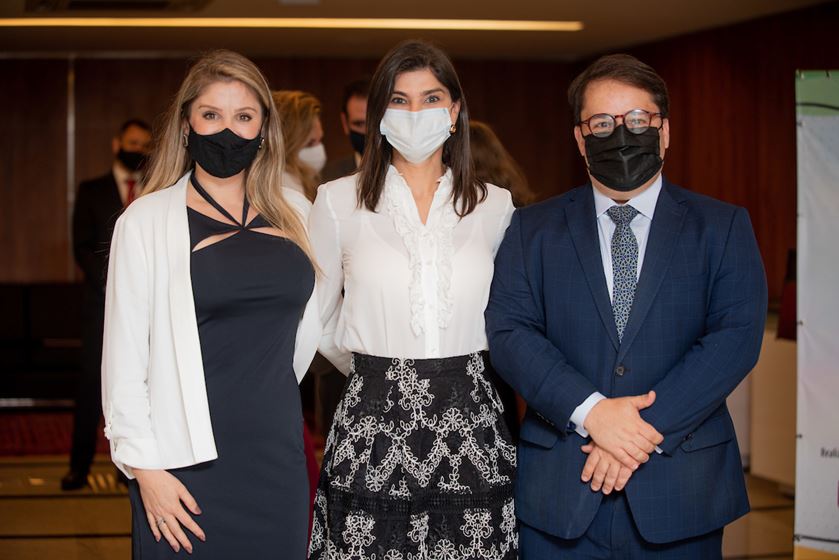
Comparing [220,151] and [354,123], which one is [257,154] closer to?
[220,151]

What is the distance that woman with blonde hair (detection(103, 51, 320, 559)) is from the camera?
238 cm

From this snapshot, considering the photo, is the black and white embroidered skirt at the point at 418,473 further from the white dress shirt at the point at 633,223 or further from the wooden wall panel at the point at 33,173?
the wooden wall panel at the point at 33,173

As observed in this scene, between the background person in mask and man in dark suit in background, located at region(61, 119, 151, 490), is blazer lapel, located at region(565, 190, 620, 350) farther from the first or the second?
man in dark suit in background, located at region(61, 119, 151, 490)

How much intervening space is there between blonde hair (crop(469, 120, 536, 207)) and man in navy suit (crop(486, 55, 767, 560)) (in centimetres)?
121

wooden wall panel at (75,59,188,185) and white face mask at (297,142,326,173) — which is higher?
wooden wall panel at (75,59,188,185)

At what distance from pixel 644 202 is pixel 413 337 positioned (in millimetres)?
662

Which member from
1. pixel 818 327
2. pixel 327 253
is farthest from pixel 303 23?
pixel 327 253

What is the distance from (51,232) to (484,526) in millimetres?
9002

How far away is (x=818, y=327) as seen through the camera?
160 inches

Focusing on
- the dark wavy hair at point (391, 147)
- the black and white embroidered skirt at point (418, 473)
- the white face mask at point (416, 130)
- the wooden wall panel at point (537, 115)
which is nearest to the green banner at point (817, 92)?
the dark wavy hair at point (391, 147)

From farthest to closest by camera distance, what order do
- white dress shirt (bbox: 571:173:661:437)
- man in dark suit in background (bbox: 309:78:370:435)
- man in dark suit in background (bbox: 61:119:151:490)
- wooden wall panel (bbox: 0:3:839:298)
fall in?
wooden wall panel (bbox: 0:3:839:298)
man in dark suit in background (bbox: 61:119:151:490)
man in dark suit in background (bbox: 309:78:370:435)
white dress shirt (bbox: 571:173:661:437)

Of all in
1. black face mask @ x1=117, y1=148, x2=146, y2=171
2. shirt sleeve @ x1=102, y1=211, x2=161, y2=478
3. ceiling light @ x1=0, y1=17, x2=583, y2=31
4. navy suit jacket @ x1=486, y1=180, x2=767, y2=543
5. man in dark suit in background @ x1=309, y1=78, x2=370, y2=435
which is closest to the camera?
shirt sleeve @ x1=102, y1=211, x2=161, y2=478

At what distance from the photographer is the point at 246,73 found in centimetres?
256

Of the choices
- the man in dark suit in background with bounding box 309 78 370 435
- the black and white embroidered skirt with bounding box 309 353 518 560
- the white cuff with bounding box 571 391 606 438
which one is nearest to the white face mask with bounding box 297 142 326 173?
Result: the man in dark suit in background with bounding box 309 78 370 435
